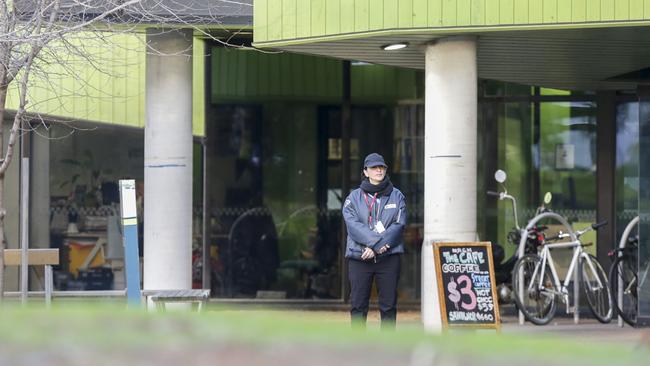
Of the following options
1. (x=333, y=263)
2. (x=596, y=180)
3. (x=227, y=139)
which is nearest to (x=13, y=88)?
(x=227, y=139)

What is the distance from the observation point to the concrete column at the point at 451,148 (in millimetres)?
11781

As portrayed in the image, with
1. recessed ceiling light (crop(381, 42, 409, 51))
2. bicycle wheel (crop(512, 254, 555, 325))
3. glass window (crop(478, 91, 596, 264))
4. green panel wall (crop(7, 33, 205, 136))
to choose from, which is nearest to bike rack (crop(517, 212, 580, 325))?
bicycle wheel (crop(512, 254, 555, 325))

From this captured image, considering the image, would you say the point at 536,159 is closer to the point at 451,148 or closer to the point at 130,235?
the point at 451,148

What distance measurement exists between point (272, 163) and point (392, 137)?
1.58 metres

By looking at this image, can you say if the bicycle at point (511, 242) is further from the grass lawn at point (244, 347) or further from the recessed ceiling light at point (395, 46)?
the grass lawn at point (244, 347)

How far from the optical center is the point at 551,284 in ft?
44.6

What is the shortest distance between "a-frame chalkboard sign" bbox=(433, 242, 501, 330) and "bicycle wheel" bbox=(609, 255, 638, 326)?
125 inches

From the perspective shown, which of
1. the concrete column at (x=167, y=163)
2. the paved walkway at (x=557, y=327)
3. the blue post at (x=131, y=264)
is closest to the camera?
the blue post at (x=131, y=264)

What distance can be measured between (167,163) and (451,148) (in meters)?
3.65

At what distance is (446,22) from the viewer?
10922 millimetres

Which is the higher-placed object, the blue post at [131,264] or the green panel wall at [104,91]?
the green panel wall at [104,91]

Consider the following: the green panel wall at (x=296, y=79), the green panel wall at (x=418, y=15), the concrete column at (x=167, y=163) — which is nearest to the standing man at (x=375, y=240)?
the green panel wall at (x=418, y=15)

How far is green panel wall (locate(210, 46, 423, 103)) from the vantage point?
16.1 metres

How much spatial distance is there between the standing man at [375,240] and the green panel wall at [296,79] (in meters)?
5.43
